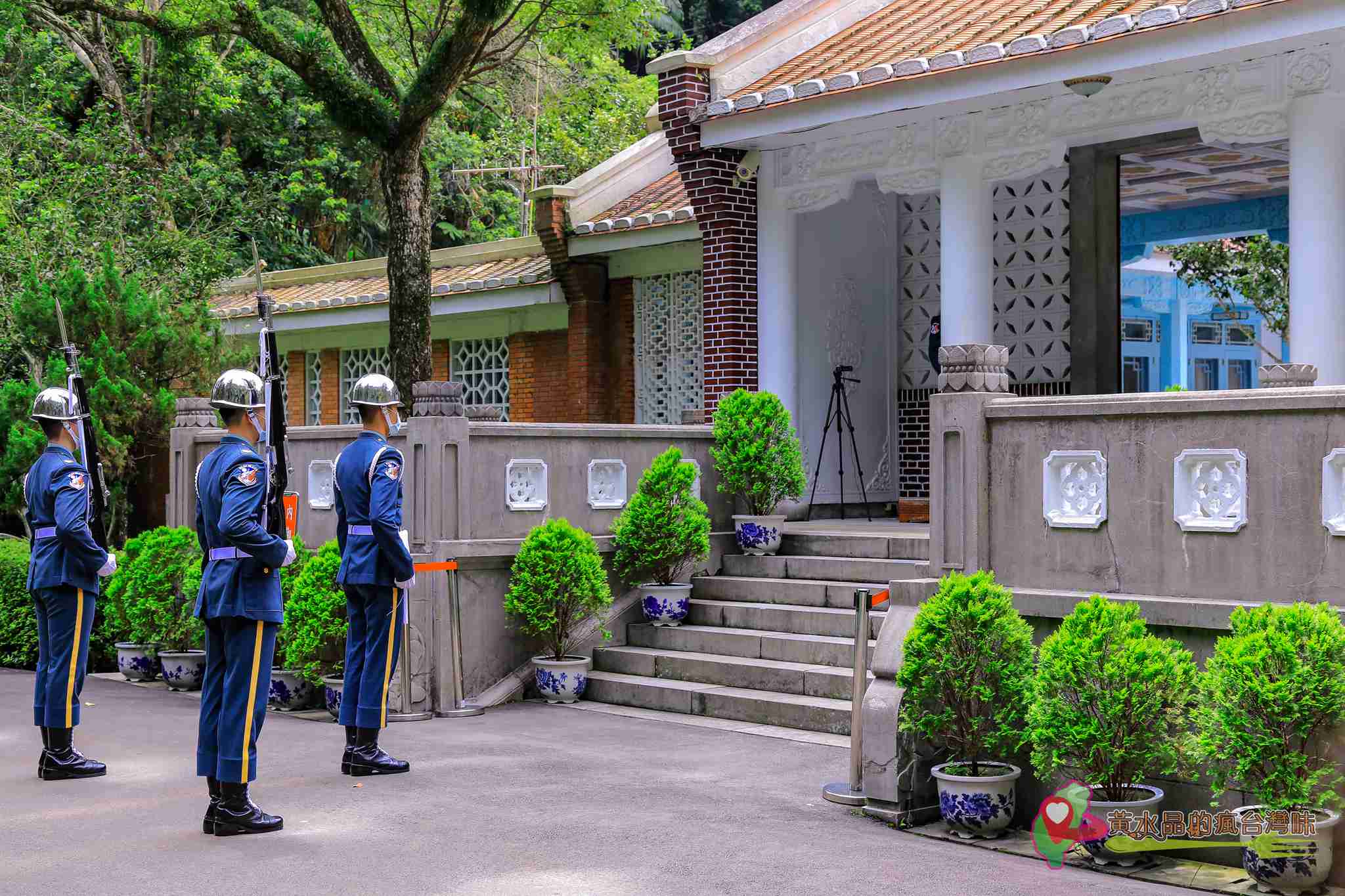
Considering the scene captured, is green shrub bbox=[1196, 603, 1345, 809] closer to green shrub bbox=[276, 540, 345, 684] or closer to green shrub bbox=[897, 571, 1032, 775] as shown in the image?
green shrub bbox=[897, 571, 1032, 775]

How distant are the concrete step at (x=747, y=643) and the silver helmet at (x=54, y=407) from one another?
15.6ft

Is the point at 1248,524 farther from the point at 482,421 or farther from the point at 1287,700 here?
the point at 482,421

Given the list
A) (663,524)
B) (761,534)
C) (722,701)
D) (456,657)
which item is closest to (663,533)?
(663,524)

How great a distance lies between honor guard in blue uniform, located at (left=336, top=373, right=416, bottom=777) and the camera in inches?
339

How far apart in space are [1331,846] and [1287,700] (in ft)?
2.14

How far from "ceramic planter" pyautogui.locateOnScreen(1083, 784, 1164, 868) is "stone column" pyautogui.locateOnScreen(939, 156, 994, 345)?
21.3ft

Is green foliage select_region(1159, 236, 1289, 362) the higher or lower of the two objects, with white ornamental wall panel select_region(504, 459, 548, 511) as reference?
higher

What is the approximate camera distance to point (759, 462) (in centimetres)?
1210

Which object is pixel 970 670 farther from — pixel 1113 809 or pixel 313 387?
pixel 313 387

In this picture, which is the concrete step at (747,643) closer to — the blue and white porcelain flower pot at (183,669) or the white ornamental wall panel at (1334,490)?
the blue and white porcelain flower pot at (183,669)

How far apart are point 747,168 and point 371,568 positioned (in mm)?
6849

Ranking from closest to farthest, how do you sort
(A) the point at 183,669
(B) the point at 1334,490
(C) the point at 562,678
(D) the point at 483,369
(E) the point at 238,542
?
(B) the point at 1334,490
(E) the point at 238,542
(C) the point at 562,678
(A) the point at 183,669
(D) the point at 483,369

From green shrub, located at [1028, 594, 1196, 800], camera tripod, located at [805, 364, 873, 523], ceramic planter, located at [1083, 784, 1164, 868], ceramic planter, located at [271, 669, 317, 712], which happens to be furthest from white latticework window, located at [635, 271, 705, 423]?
ceramic planter, located at [1083, 784, 1164, 868]

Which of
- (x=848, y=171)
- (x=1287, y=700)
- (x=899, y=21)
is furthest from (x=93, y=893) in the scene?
(x=899, y=21)
